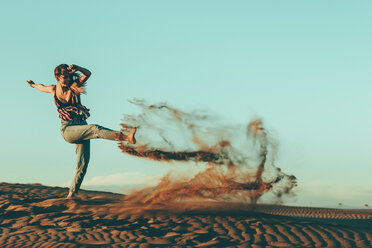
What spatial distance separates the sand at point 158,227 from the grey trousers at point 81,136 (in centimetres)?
61

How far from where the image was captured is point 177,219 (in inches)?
330

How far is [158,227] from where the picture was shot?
785 centimetres

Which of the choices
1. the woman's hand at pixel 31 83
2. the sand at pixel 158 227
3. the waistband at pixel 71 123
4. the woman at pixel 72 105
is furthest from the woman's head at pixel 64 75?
the sand at pixel 158 227

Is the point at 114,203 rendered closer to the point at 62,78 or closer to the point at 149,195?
the point at 149,195

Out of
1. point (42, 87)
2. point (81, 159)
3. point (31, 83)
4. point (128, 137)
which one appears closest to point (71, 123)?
point (81, 159)

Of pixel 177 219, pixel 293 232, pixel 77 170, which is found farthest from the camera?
pixel 77 170

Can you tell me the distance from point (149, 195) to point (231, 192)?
5.51ft

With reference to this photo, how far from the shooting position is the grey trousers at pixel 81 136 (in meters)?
8.87

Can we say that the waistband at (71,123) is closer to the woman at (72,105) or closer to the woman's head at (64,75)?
the woman at (72,105)

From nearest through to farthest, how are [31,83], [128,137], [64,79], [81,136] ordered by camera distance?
[128,137] → [81,136] → [64,79] → [31,83]

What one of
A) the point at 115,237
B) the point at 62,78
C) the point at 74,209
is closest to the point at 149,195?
the point at 74,209

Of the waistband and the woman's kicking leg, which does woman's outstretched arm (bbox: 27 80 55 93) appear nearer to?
the waistband

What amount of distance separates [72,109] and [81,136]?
0.59 meters

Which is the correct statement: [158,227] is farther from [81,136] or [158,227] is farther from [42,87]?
[42,87]
